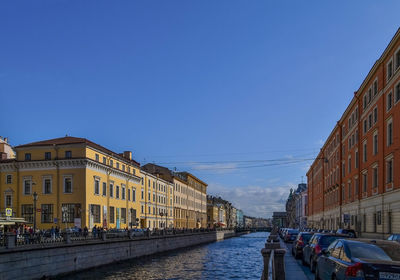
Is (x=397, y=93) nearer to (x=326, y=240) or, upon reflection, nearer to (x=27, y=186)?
(x=326, y=240)

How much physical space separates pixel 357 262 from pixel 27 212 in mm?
51740

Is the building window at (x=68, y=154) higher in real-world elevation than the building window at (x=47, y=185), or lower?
higher

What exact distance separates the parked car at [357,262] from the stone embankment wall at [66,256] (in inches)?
692

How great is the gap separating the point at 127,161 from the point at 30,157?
15411mm

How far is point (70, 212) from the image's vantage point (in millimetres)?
52656

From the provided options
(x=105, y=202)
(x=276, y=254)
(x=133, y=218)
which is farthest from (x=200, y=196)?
(x=276, y=254)

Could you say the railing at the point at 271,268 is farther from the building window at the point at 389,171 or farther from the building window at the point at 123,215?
the building window at the point at 123,215

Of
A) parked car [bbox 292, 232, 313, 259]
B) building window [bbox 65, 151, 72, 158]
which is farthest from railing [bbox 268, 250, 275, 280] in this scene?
building window [bbox 65, 151, 72, 158]

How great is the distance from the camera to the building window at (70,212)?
52188 millimetres

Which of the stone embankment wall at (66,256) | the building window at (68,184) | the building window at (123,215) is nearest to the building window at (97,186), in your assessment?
the building window at (68,184)

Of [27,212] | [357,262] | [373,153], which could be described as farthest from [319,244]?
[27,212]

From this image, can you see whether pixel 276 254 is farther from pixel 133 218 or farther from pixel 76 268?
pixel 133 218

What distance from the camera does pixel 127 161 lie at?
6700 centimetres

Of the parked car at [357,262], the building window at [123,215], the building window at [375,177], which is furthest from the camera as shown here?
the building window at [123,215]
